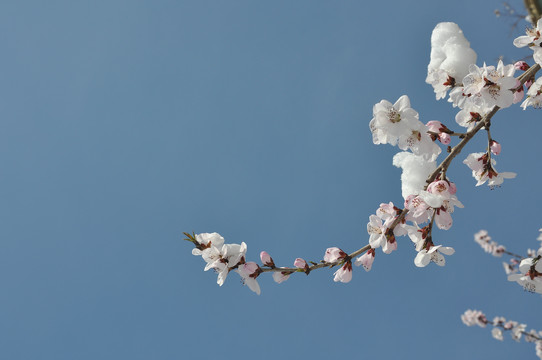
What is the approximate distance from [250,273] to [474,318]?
A: 1232cm

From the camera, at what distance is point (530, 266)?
97.1 inches

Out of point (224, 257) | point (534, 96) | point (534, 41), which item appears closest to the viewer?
point (534, 41)

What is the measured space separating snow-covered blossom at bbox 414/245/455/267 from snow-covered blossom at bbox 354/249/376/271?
27 cm

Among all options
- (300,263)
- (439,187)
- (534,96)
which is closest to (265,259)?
(300,263)

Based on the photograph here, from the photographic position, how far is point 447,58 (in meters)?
2.46

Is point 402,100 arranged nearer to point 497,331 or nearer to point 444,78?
point 444,78

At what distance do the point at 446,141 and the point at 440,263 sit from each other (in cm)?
78

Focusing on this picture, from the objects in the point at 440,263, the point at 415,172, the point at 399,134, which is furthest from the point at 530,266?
the point at 399,134

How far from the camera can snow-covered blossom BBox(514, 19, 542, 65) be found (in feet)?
6.89

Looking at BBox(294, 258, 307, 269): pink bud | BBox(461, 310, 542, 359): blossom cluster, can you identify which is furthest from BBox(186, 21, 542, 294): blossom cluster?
BBox(461, 310, 542, 359): blossom cluster

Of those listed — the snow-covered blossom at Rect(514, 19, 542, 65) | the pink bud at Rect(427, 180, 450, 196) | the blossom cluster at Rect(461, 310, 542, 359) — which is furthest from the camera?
the blossom cluster at Rect(461, 310, 542, 359)

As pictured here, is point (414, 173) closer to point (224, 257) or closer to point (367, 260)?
point (367, 260)

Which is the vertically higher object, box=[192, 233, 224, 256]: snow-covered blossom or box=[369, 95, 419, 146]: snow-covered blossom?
box=[369, 95, 419, 146]: snow-covered blossom

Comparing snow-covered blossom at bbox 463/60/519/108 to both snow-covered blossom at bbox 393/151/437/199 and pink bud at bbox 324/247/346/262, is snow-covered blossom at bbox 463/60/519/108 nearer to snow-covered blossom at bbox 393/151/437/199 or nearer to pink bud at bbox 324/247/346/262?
snow-covered blossom at bbox 393/151/437/199
